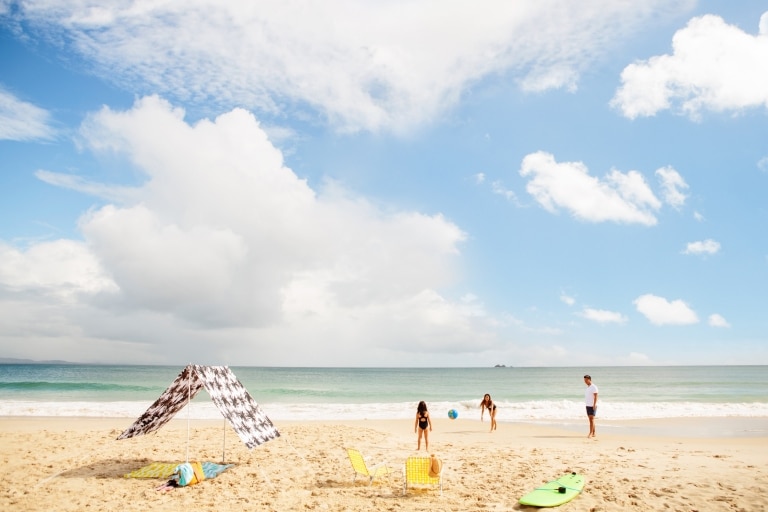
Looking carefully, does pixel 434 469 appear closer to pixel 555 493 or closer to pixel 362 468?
pixel 362 468

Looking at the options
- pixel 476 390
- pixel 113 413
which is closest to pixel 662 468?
pixel 113 413

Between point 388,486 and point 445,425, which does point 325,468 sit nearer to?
point 388,486

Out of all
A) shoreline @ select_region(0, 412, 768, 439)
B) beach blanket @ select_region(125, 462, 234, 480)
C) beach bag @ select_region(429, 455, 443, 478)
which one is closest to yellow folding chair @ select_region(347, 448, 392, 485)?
beach bag @ select_region(429, 455, 443, 478)

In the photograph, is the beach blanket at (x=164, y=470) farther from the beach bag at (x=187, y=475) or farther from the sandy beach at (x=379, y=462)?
the beach bag at (x=187, y=475)

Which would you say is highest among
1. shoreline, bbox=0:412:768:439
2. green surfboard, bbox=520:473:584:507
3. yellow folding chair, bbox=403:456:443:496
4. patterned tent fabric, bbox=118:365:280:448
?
patterned tent fabric, bbox=118:365:280:448

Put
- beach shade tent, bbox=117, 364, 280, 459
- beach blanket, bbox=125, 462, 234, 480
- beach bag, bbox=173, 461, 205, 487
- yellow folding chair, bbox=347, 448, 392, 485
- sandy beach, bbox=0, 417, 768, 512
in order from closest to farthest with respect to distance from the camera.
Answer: sandy beach, bbox=0, 417, 768, 512, yellow folding chair, bbox=347, 448, 392, 485, beach bag, bbox=173, 461, 205, 487, beach shade tent, bbox=117, 364, 280, 459, beach blanket, bbox=125, 462, 234, 480

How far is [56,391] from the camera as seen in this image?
38.5 m

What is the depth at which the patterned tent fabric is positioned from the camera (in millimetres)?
9398

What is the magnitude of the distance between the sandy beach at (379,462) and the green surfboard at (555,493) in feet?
0.41

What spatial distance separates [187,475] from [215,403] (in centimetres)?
138

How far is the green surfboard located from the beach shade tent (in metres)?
5.19

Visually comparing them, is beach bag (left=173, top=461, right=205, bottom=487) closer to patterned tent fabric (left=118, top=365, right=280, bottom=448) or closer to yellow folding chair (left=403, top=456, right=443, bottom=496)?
patterned tent fabric (left=118, top=365, right=280, bottom=448)

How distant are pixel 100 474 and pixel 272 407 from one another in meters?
16.8

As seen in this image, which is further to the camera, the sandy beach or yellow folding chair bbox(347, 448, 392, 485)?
yellow folding chair bbox(347, 448, 392, 485)
